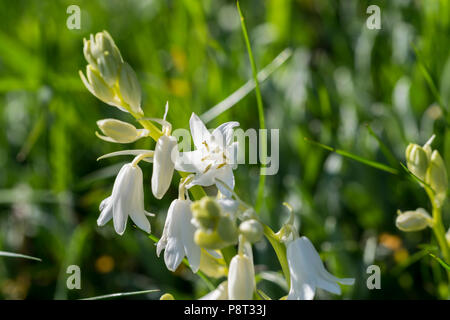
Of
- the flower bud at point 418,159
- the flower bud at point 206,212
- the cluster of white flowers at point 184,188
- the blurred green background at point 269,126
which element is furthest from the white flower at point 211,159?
the blurred green background at point 269,126

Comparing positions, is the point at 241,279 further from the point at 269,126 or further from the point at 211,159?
the point at 269,126

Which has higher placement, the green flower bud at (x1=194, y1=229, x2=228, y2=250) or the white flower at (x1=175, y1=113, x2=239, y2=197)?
the white flower at (x1=175, y1=113, x2=239, y2=197)

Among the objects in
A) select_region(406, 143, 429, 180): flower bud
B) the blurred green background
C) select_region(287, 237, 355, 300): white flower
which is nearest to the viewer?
select_region(287, 237, 355, 300): white flower

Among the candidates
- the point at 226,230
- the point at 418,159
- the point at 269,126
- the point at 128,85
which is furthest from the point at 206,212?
the point at 269,126

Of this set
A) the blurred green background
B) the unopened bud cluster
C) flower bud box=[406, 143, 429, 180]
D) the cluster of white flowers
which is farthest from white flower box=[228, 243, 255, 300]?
the blurred green background

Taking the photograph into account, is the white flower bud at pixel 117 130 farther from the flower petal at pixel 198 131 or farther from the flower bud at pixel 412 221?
the flower bud at pixel 412 221

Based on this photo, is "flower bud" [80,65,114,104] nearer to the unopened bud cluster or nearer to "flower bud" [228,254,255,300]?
the unopened bud cluster
